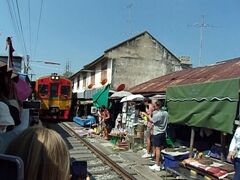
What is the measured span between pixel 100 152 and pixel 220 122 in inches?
235

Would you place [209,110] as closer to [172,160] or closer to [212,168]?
[212,168]

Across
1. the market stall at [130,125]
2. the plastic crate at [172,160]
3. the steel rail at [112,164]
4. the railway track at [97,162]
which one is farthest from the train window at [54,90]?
the plastic crate at [172,160]

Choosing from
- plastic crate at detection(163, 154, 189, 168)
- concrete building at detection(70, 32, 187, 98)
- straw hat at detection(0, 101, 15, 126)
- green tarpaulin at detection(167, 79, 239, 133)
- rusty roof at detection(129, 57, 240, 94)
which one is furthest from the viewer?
concrete building at detection(70, 32, 187, 98)

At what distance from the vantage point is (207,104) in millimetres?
9430

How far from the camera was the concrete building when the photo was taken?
29.5 m

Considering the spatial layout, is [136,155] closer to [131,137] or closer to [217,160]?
[131,137]

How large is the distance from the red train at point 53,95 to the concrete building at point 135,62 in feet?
4.90

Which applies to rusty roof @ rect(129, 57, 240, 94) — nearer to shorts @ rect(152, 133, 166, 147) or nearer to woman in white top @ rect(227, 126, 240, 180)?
shorts @ rect(152, 133, 166, 147)

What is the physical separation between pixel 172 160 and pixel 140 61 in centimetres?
2067

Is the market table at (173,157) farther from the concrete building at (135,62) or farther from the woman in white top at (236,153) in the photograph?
the concrete building at (135,62)

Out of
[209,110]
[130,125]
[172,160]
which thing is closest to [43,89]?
[130,125]

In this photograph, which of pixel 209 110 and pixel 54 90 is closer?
pixel 209 110

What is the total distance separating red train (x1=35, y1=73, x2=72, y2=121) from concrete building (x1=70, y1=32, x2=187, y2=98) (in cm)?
149

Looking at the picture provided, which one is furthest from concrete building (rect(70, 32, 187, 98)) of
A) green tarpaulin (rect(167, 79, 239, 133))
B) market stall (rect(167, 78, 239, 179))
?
market stall (rect(167, 78, 239, 179))
